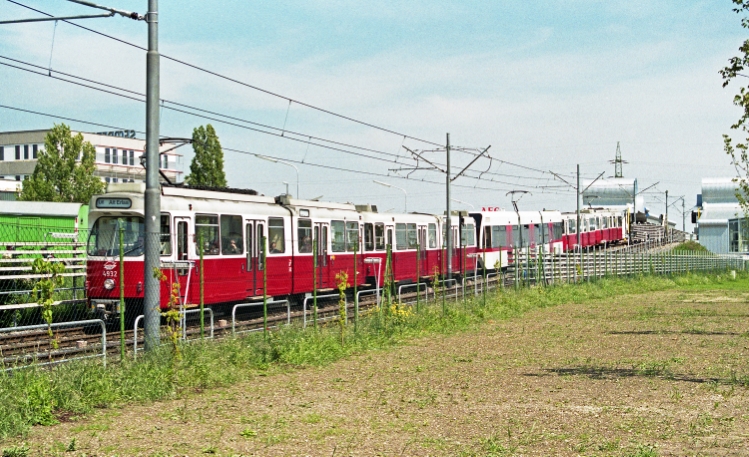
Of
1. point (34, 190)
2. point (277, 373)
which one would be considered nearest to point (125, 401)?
point (277, 373)

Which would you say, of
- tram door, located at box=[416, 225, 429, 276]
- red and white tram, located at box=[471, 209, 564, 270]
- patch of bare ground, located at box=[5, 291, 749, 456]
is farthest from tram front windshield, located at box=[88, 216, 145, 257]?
red and white tram, located at box=[471, 209, 564, 270]

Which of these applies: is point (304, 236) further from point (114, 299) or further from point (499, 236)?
point (499, 236)

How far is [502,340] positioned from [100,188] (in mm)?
47093

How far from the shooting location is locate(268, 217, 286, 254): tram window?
25.1m

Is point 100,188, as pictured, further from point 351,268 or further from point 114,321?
point 114,321

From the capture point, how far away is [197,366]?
1349cm

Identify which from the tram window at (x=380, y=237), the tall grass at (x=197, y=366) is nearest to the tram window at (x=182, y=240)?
the tall grass at (x=197, y=366)

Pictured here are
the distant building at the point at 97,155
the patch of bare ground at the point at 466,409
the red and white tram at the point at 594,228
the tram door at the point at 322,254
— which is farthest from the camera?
the distant building at the point at 97,155

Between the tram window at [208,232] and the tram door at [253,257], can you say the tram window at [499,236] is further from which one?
the tram window at [208,232]

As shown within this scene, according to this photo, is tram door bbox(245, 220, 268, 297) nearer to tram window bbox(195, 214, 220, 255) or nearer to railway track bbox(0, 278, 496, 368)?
railway track bbox(0, 278, 496, 368)

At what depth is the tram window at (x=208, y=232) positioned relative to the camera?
21734mm

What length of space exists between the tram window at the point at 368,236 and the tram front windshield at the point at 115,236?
39.8 feet

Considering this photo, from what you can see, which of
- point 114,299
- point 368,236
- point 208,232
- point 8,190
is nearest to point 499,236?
point 368,236

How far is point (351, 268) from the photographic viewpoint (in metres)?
30.0
